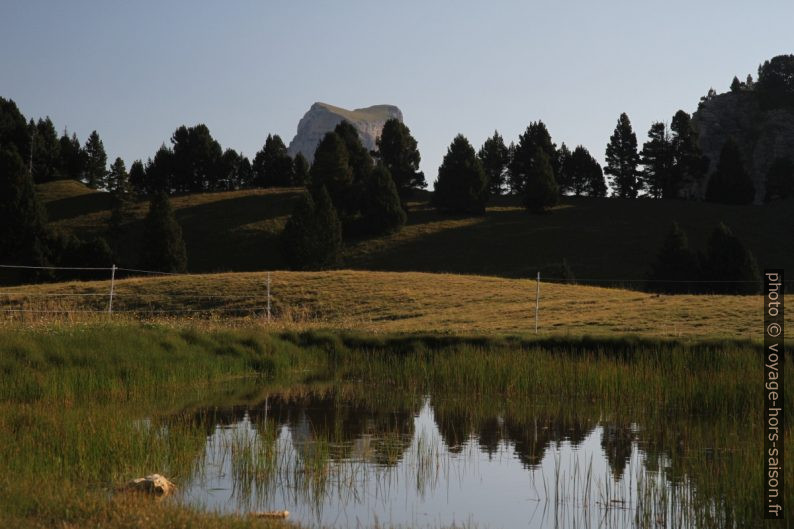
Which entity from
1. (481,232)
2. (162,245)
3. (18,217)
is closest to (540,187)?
(481,232)

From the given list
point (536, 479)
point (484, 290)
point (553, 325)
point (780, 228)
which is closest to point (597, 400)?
point (536, 479)

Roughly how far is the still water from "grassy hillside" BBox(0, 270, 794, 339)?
11.6 metres

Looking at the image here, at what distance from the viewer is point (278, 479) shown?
11109 millimetres

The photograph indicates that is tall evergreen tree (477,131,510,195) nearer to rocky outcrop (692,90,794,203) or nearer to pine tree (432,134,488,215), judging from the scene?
pine tree (432,134,488,215)

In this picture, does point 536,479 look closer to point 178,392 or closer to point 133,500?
point 133,500

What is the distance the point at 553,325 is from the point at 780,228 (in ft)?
222

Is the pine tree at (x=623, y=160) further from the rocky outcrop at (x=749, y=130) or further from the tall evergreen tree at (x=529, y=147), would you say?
the rocky outcrop at (x=749, y=130)

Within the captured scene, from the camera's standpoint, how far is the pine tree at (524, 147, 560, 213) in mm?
95750

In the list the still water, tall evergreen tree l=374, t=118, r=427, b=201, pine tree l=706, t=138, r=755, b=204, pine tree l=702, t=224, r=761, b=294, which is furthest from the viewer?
tall evergreen tree l=374, t=118, r=427, b=201

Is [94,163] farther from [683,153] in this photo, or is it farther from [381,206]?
[683,153]

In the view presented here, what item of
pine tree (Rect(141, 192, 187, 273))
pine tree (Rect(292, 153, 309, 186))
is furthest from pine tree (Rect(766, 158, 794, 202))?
pine tree (Rect(141, 192, 187, 273))

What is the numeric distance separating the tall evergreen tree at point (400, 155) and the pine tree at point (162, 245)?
40.3 meters

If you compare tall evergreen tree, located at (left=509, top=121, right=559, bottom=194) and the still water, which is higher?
tall evergreen tree, located at (left=509, top=121, right=559, bottom=194)

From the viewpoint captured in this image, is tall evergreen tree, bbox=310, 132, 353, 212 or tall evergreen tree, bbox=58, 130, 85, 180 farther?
tall evergreen tree, bbox=58, 130, 85, 180
